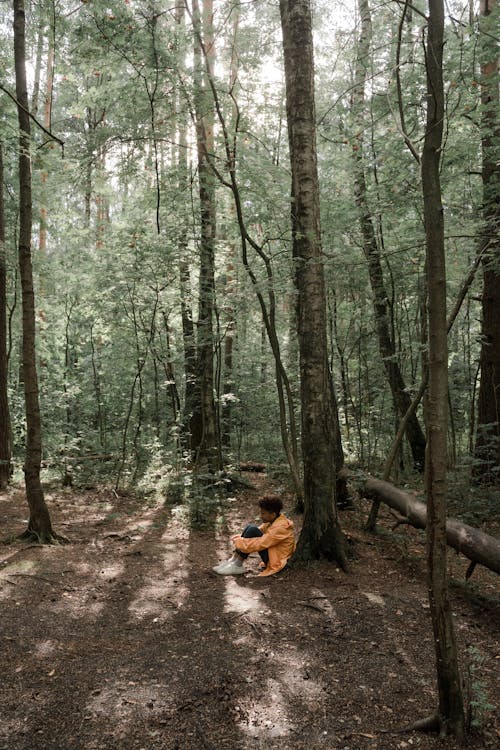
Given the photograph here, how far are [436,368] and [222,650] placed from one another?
270 centimetres

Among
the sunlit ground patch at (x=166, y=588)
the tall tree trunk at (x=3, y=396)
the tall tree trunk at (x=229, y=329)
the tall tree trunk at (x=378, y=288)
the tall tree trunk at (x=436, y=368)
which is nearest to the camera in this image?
the tall tree trunk at (x=436, y=368)

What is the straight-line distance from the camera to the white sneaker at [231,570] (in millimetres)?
5516

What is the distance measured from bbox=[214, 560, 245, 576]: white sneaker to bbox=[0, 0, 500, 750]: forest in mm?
152

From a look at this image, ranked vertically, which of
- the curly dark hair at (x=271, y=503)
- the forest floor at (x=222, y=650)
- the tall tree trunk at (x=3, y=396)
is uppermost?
the tall tree trunk at (x=3, y=396)

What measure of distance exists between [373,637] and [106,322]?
994 centimetres

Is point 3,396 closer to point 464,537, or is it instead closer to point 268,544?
point 268,544

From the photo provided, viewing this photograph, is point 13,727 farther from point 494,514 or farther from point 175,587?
point 494,514

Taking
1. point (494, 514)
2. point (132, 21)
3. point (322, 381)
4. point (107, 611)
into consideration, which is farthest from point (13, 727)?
point (132, 21)

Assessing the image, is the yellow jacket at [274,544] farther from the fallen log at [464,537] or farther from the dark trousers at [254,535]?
the fallen log at [464,537]

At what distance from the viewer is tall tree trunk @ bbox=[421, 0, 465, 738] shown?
2.38 m

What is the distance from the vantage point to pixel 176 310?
1169cm

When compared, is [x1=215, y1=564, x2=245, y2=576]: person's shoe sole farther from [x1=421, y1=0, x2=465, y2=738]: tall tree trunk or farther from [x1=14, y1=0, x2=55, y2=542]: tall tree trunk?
[x1=421, y1=0, x2=465, y2=738]: tall tree trunk

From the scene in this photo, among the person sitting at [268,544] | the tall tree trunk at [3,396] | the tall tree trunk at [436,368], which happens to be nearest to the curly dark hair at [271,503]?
the person sitting at [268,544]

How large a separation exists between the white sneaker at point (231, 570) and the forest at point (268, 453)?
0.15 meters
